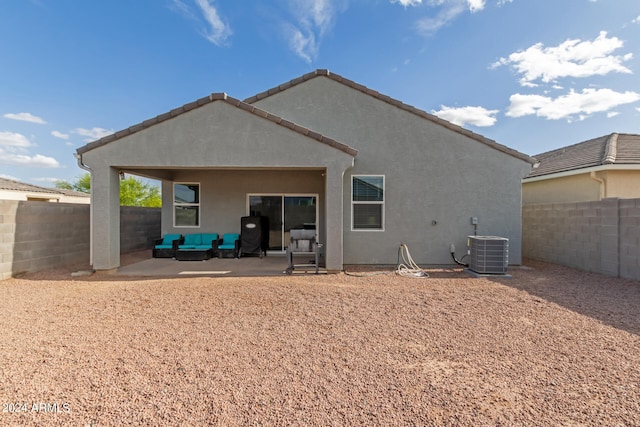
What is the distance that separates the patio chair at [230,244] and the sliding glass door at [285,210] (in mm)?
1099

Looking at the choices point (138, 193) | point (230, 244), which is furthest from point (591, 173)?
point (138, 193)

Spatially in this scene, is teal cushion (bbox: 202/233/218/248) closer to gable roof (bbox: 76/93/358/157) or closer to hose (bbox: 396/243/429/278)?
gable roof (bbox: 76/93/358/157)

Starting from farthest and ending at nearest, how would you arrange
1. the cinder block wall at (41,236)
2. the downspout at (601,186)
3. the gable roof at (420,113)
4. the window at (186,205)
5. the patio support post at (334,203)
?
1. the window at (186,205)
2. the downspout at (601,186)
3. the gable roof at (420,113)
4. the patio support post at (334,203)
5. the cinder block wall at (41,236)

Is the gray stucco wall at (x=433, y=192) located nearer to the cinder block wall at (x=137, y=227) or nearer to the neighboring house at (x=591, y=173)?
the neighboring house at (x=591, y=173)

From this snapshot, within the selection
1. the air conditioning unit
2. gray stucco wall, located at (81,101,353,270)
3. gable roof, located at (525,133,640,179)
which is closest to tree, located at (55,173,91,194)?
gray stucco wall, located at (81,101,353,270)

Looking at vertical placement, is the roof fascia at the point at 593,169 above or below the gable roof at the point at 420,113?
below

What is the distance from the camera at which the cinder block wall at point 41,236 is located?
6648 mm

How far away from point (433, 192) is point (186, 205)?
856 centimetres

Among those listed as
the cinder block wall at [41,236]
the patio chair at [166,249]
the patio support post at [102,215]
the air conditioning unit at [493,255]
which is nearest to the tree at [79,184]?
the cinder block wall at [41,236]

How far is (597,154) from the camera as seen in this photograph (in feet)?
34.6

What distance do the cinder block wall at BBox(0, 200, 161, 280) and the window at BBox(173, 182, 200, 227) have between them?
257cm

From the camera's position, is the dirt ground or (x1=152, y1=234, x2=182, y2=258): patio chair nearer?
the dirt ground

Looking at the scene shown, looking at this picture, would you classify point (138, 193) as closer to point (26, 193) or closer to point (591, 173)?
point (26, 193)

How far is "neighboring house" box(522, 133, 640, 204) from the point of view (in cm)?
922
